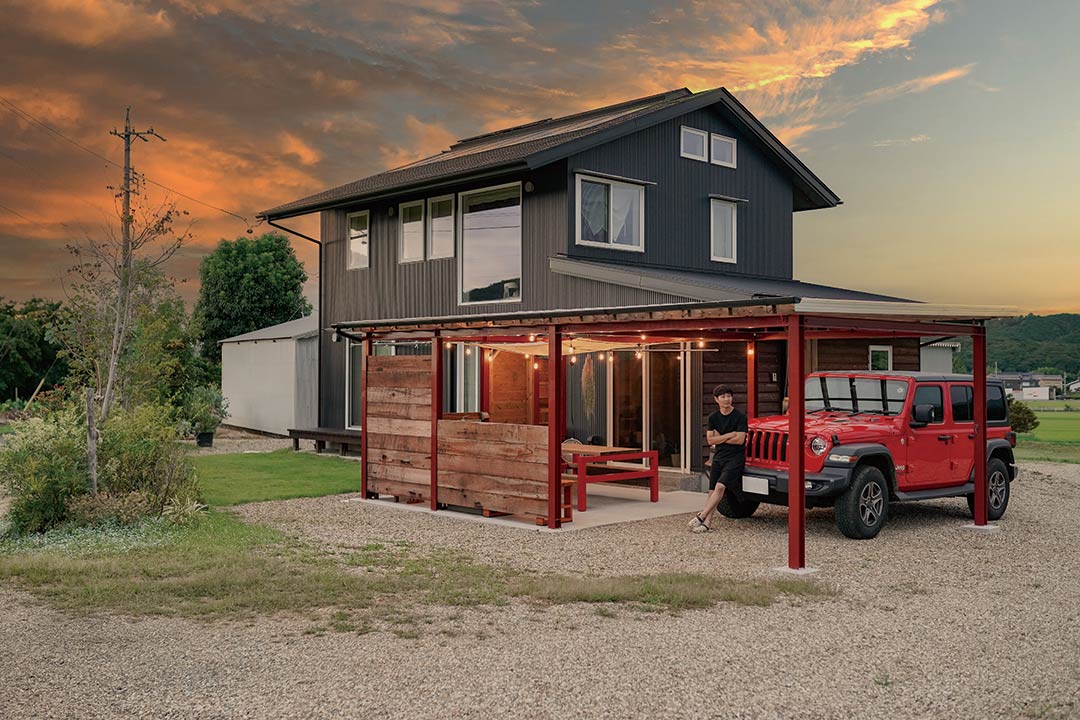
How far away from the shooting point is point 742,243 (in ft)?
67.3

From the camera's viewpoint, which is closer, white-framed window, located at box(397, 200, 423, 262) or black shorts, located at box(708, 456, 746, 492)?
black shorts, located at box(708, 456, 746, 492)

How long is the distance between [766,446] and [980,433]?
2.88 meters

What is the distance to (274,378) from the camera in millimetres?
28281

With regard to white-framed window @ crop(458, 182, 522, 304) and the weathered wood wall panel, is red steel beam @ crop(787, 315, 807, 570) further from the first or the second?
white-framed window @ crop(458, 182, 522, 304)

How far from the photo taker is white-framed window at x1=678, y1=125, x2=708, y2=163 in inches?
758

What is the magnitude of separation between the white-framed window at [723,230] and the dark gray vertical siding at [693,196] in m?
0.14

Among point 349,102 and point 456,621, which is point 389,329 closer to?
point 456,621

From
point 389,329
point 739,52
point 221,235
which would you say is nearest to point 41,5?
point 389,329

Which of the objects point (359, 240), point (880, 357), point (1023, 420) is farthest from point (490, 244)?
point (1023, 420)

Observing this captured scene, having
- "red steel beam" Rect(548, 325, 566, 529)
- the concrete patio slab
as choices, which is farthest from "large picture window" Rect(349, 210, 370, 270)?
"red steel beam" Rect(548, 325, 566, 529)

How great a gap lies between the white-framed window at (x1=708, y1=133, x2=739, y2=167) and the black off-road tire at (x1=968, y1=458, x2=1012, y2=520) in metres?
9.39

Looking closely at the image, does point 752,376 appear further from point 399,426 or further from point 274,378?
point 274,378

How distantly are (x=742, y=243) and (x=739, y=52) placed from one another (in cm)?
393

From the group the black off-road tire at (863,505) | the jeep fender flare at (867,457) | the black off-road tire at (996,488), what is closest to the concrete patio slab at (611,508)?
the black off-road tire at (863,505)
